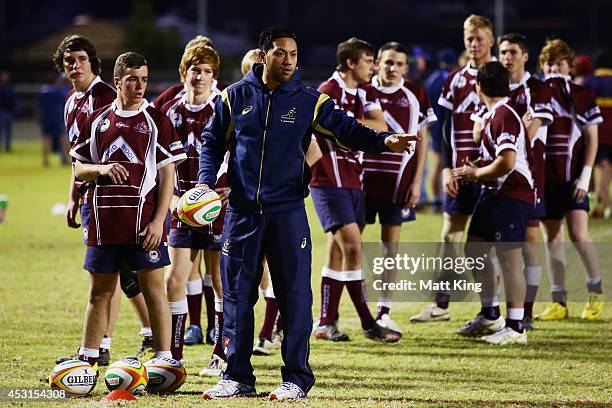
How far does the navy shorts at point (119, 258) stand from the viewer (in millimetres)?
6906

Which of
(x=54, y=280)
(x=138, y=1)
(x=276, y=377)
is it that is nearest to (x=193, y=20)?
(x=138, y=1)

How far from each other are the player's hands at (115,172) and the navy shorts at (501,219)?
2.98 m

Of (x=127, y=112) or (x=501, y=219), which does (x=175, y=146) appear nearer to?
(x=127, y=112)

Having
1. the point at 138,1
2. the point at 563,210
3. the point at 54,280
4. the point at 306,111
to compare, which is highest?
the point at 138,1

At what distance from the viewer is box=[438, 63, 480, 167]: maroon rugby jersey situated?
9.16 metres

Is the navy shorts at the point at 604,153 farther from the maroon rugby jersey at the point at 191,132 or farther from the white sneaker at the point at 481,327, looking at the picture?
the maroon rugby jersey at the point at 191,132

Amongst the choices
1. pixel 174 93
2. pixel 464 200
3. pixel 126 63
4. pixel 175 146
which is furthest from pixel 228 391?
pixel 464 200

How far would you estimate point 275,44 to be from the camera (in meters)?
6.36

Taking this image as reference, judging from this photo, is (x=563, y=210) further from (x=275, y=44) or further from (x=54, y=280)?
(x=54, y=280)

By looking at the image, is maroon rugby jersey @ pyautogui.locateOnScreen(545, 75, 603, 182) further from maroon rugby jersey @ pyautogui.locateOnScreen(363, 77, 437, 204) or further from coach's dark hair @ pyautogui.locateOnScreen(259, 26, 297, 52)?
coach's dark hair @ pyautogui.locateOnScreen(259, 26, 297, 52)

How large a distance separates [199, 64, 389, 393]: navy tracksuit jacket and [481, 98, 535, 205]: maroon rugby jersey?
2.28 meters

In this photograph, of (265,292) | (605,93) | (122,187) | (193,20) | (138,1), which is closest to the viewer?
(122,187)

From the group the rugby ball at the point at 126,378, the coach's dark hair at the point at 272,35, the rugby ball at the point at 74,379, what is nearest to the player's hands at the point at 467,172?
the coach's dark hair at the point at 272,35

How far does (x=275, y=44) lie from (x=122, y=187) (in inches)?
51.1
